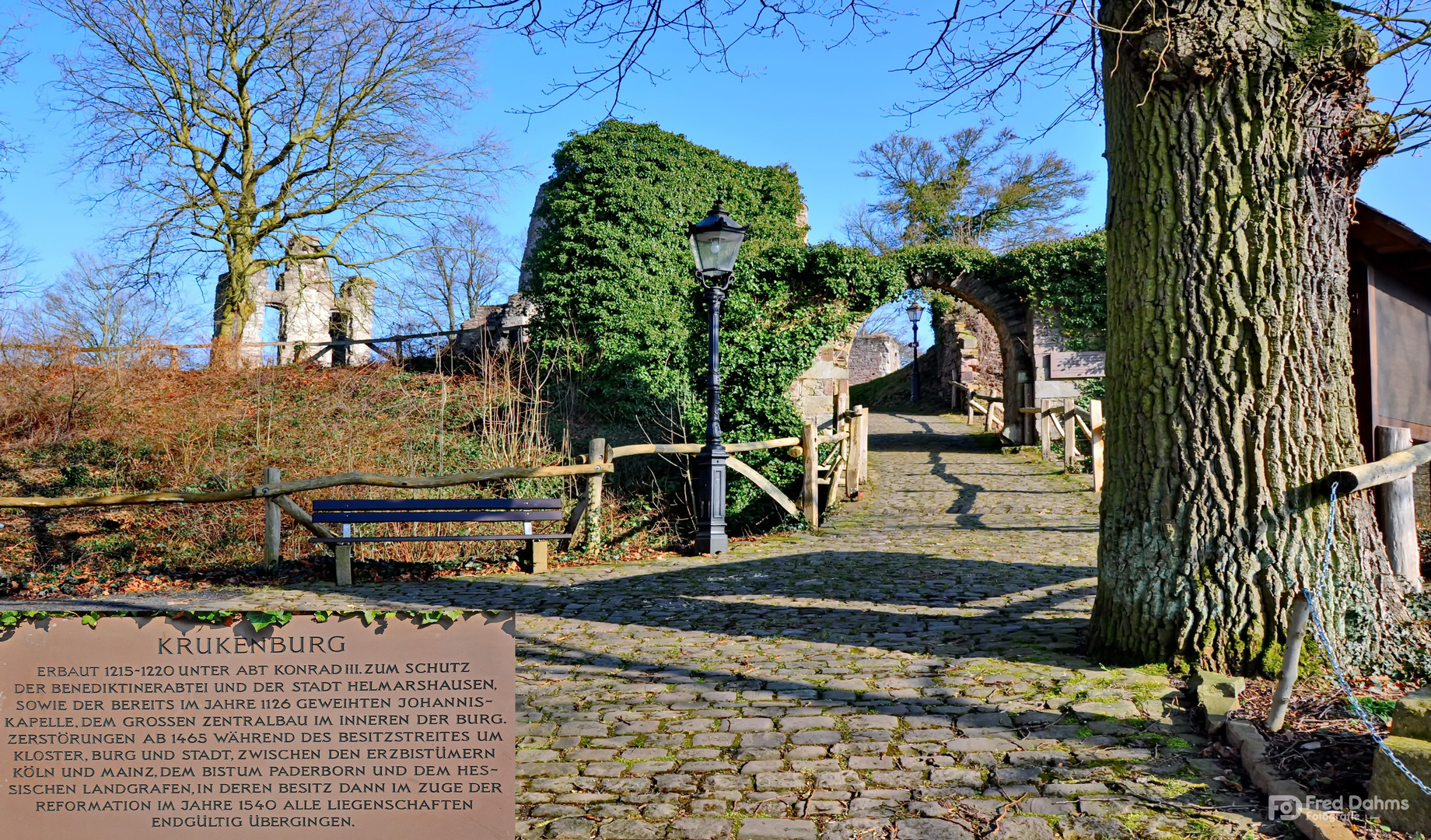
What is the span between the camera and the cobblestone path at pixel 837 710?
311 cm

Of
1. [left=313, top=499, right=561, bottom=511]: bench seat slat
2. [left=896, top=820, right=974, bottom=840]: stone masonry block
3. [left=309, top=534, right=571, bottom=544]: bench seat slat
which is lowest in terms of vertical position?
[left=896, top=820, right=974, bottom=840]: stone masonry block


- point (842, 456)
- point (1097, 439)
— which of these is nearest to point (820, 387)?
point (842, 456)

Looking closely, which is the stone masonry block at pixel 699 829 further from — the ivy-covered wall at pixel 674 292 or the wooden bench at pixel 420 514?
the ivy-covered wall at pixel 674 292

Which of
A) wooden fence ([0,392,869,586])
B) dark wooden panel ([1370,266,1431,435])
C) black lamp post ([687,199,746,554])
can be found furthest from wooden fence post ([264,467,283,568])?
dark wooden panel ([1370,266,1431,435])

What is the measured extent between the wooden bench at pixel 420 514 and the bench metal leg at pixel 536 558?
0.14 metres

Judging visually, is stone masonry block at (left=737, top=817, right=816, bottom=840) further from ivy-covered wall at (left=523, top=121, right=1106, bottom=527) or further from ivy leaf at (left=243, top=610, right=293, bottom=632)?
ivy-covered wall at (left=523, top=121, right=1106, bottom=527)

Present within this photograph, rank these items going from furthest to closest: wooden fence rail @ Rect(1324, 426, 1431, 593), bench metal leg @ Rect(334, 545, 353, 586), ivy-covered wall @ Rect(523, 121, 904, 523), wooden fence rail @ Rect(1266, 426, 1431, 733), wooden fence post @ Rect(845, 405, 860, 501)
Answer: ivy-covered wall @ Rect(523, 121, 904, 523), wooden fence post @ Rect(845, 405, 860, 501), bench metal leg @ Rect(334, 545, 353, 586), wooden fence rail @ Rect(1324, 426, 1431, 593), wooden fence rail @ Rect(1266, 426, 1431, 733)

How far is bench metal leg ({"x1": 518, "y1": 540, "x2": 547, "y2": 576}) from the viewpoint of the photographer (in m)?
8.71

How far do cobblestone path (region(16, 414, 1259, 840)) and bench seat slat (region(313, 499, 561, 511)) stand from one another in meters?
0.65

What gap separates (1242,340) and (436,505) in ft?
20.8

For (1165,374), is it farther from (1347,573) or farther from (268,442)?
(268,442)

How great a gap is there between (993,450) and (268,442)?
476 inches

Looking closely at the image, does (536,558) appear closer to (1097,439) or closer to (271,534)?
(271,534)

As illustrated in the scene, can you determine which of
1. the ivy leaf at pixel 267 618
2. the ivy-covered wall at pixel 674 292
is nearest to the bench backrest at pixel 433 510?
the ivy leaf at pixel 267 618
